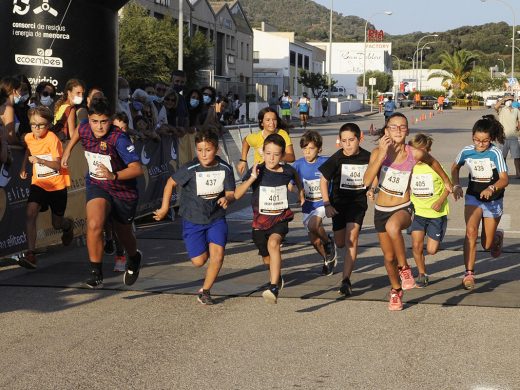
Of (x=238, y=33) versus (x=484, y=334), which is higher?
(x=238, y=33)

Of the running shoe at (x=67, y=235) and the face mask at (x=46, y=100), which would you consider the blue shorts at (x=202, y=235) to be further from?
the face mask at (x=46, y=100)

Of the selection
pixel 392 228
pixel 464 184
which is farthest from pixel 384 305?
pixel 464 184

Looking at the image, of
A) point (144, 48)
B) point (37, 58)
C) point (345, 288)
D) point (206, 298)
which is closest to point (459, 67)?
point (144, 48)

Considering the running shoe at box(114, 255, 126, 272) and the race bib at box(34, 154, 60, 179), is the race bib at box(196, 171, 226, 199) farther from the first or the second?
the race bib at box(34, 154, 60, 179)

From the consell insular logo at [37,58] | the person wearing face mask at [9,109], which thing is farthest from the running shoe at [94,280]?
the consell insular logo at [37,58]

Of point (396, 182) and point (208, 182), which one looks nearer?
point (396, 182)

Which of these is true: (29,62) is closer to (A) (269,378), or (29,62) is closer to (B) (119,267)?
(B) (119,267)

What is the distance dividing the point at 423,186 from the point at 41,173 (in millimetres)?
3743

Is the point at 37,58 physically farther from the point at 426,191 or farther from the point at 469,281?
the point at 469,281

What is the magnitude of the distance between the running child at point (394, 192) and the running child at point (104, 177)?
84.9 inches

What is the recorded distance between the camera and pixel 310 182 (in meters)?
9.59

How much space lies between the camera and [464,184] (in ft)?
61.4

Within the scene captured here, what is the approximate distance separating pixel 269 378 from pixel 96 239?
10.4 ft

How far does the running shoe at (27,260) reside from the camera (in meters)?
9.57
